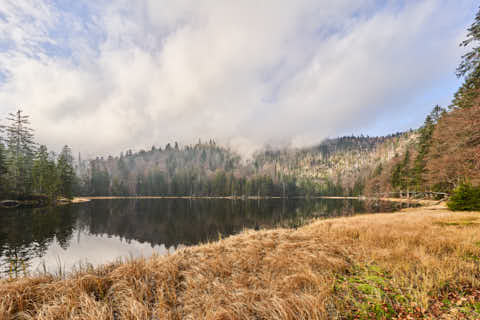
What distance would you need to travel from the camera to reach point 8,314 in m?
3.69

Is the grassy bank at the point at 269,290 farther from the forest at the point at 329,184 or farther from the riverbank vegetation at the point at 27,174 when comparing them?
the riverbank vegetation at the point at 27,174

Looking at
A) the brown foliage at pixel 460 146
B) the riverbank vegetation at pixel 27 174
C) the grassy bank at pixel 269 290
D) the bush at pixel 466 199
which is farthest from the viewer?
the riverbank vegetation at pixel 27 174

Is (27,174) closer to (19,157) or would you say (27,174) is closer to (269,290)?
(19,157)

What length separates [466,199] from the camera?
1969 cm

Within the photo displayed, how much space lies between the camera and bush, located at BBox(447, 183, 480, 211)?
19188 mm

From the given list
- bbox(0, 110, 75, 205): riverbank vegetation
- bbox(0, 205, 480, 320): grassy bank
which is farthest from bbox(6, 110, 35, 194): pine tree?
bbox(0, 205, 480, 320): grassy bank

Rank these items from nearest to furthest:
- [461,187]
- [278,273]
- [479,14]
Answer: [278,273] < [479,14] < [461,187]

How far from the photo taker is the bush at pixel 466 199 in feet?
63.0

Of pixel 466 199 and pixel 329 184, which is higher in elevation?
pixel 466 199

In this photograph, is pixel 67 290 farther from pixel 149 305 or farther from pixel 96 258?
pixel 96 258

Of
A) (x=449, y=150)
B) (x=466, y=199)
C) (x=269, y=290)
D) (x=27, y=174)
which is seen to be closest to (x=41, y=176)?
(x=27, y=174)

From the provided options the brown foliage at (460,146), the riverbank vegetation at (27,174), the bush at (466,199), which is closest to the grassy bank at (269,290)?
the brown foliage at (460,146)

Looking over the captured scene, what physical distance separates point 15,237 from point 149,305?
22.7 meters

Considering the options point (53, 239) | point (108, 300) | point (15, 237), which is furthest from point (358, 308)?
point (15, 237)
